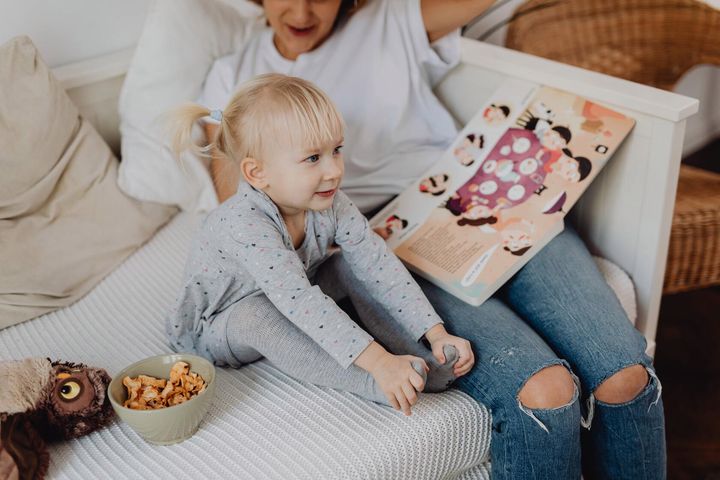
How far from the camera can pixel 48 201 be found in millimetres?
1436

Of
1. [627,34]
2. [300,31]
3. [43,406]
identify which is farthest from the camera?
[627,34]

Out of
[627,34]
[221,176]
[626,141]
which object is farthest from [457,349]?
[627,34]

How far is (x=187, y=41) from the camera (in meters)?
1.53

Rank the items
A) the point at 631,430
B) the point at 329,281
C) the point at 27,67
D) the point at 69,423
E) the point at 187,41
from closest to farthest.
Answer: the point at 69,423 < the point at 631,430 < the point at 329,281 < the point at 27,67 < the point at 187,41

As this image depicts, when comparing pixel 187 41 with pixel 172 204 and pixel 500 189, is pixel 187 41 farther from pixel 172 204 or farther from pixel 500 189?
pixel 500 189

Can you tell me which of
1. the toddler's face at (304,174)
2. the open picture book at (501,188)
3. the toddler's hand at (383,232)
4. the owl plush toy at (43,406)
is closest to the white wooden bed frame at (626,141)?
the open picture book at (501,188)

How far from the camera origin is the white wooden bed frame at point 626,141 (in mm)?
1320

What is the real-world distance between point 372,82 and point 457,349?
610 millimetres

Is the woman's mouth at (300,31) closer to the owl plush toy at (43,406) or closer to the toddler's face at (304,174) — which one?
the toddler's face at (304,174)

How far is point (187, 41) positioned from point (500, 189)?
651 mm

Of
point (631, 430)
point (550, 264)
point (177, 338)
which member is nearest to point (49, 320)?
point (177, 338)

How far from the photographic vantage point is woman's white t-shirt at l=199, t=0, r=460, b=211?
1510 mm

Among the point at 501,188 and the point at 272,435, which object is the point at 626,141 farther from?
the point at 272,435

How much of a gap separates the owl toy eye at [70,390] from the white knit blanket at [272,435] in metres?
0.07
